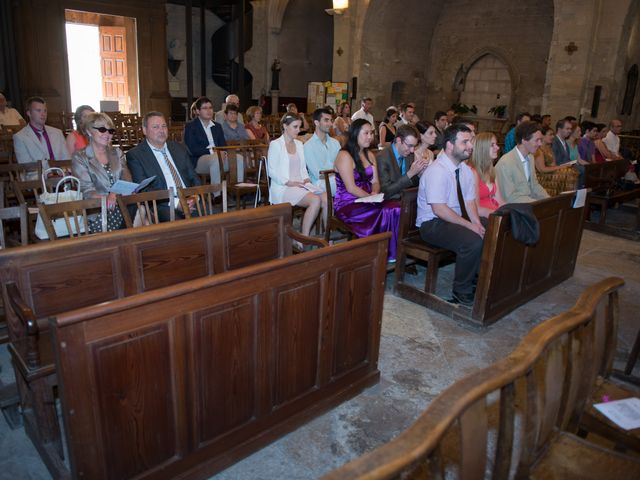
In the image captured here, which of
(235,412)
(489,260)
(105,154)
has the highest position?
(105,154)

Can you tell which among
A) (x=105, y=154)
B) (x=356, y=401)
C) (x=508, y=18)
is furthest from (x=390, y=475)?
(x=508, y=18)

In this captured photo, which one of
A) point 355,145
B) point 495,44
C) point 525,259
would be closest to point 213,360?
point 525,259

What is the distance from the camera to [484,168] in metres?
4.31

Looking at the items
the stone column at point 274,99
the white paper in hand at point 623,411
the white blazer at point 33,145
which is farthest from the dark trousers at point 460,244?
the stone column at point 274,99

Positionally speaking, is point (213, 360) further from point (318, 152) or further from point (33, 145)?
point (33, 145)

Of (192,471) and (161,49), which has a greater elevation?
(161,49)

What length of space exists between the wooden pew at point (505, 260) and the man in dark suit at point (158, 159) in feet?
6.00

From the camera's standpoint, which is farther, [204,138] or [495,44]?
[495,44]

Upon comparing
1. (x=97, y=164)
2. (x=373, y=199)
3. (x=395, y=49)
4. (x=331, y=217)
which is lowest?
(x=331, y=217)

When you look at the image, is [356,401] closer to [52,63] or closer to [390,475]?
[390,475]

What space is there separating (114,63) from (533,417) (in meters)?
14.1

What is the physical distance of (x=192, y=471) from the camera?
80.4 inches

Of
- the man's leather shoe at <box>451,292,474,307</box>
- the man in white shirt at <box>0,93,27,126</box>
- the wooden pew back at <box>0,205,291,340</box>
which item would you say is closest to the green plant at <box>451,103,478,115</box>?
the man in white shirt at <box>0,93,27,126</box>

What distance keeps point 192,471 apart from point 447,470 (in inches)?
42.4
